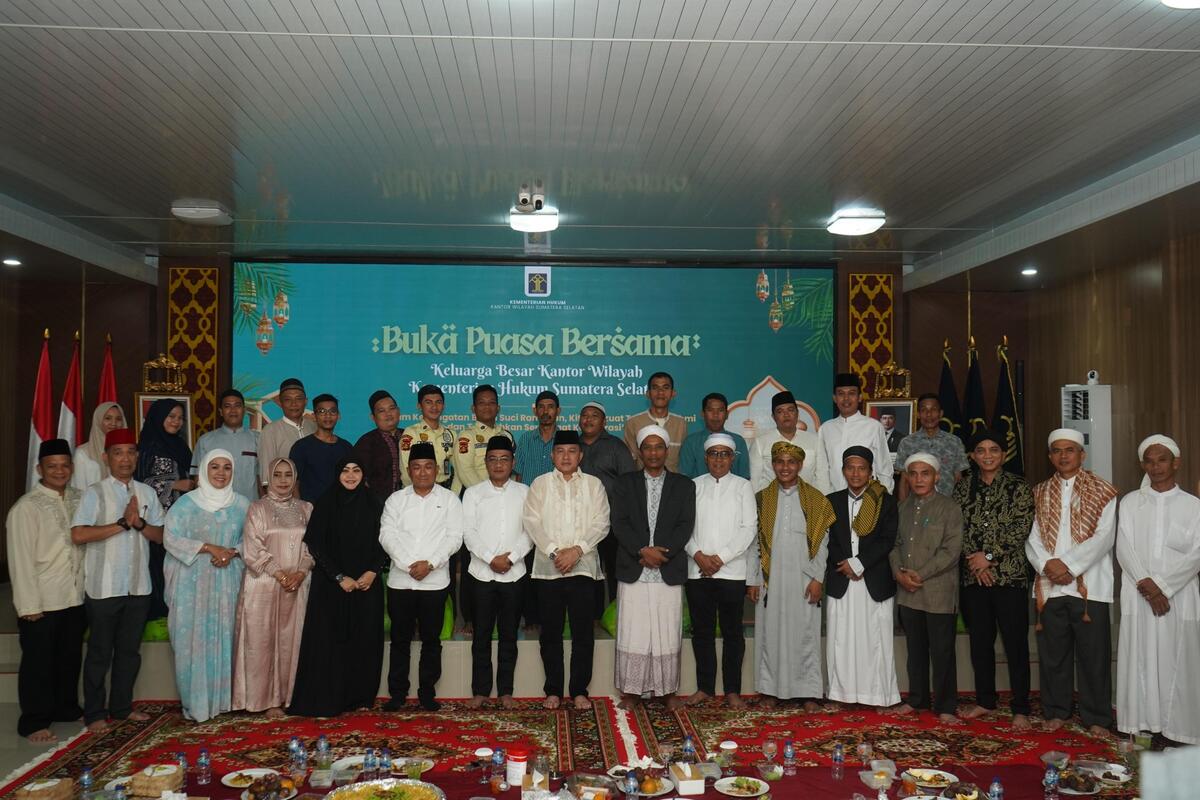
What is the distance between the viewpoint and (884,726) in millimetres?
5125

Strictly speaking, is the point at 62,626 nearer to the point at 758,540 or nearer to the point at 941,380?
the point at 758,540

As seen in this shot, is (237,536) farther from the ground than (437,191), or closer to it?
closer to it

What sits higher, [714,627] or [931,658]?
[714,627]

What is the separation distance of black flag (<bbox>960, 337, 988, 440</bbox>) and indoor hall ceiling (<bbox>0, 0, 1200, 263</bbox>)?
5.14 ft

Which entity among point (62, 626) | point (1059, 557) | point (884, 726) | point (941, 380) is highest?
point (941, 380)

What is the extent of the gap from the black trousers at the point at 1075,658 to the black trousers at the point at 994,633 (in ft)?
0.33

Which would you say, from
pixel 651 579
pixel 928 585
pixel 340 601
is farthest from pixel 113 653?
pixel 928 585

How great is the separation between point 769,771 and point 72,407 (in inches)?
250

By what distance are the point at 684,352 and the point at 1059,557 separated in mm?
4198

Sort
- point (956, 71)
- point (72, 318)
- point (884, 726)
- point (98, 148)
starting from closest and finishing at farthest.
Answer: point (956, 71) → point (884, 726) → point (98, 148) → point (72, 318)

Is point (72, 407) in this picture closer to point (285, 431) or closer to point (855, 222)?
point (285, 431)

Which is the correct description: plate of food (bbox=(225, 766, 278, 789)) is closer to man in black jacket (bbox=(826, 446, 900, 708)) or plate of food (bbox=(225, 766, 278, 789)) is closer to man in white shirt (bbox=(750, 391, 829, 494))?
man in black jacket (bbox=(826, 446, 900, 708))

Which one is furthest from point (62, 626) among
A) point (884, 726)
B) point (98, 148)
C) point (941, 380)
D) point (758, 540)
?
point (941, 380)

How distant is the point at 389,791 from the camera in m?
3.46
